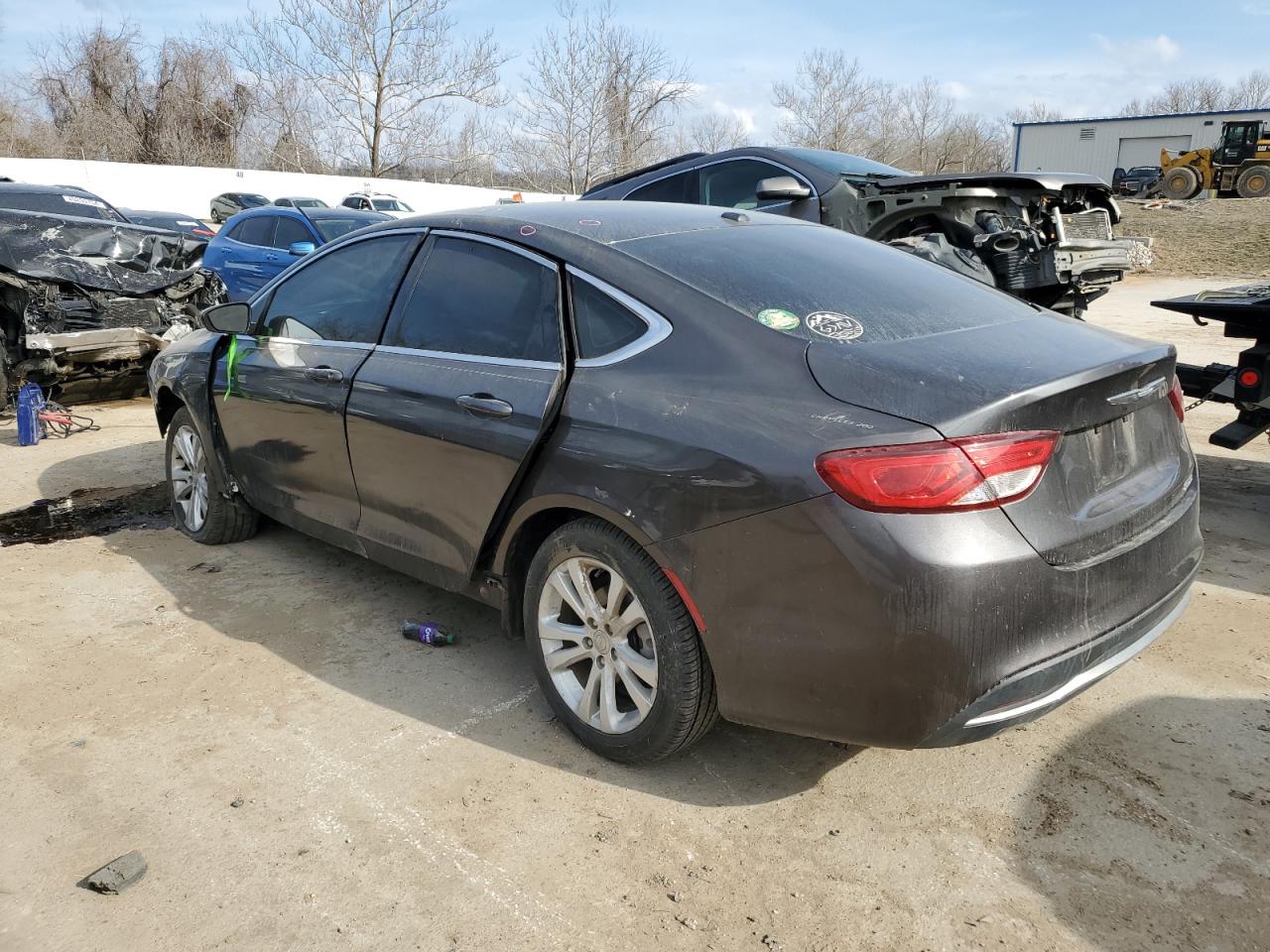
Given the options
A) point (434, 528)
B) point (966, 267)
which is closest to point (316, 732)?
point (434, 528)

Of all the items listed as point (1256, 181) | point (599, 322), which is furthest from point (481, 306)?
point (1256, 181)

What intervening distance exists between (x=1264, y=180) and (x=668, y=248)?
3889 cm

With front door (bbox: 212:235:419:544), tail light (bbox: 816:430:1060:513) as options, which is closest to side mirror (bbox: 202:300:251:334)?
front door (bbox: 212:235:419:544)

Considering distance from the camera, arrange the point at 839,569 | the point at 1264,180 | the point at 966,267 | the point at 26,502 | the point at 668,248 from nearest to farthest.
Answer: the point at 839,569 < the point at 668,248 < the point at 26,502 < the point at 966,267 < the point at 1264,180

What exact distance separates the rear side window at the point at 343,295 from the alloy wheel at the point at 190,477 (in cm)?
93

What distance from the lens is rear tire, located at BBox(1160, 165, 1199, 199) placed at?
35438mm

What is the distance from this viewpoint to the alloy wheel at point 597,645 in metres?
2.97

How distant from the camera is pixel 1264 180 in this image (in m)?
34.2

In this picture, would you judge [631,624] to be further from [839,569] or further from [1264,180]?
[1264,180]

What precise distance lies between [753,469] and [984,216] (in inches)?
200

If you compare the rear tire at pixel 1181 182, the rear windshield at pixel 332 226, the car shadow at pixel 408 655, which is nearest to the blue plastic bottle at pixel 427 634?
the car shadow at pixel 408 655

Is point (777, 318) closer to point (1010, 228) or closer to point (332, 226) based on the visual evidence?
point (1010, 228)

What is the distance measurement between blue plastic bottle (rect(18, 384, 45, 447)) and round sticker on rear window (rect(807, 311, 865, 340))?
6.82 metres

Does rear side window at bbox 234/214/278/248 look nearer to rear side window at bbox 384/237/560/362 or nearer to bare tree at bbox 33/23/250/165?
rear side window at bbox 384/237/560/362
